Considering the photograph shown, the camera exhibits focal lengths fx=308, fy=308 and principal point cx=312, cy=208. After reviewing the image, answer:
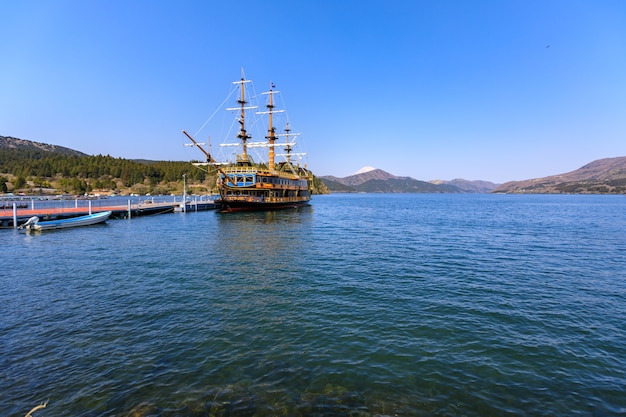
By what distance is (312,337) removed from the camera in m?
10.5

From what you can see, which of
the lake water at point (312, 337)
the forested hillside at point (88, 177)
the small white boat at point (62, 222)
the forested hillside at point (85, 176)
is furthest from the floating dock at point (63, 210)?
the forested hillside at point (85, 176)

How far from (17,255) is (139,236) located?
10.8 m

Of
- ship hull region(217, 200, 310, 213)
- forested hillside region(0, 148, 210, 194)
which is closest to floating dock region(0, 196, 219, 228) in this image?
ship hull region(217, 200, 310, 213)

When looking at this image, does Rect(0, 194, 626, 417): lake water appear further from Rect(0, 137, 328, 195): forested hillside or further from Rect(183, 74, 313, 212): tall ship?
Rect(0, 137, 328, 195): forested hillside

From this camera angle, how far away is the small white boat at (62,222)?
3394 cm

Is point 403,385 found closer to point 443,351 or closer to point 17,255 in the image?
point 443,351

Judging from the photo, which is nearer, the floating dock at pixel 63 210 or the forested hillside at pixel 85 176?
the floating dock at pixel 63 210

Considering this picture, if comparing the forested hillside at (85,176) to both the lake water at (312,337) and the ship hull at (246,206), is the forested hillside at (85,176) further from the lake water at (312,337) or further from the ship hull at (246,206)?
the lake water at (312,337)

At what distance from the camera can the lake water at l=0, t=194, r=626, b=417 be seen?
7.36m

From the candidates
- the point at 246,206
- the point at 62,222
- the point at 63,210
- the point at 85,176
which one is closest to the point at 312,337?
the point at 62,222

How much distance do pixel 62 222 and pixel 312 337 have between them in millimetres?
39833

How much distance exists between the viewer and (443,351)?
964 cm

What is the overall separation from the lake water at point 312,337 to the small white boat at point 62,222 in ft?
49.0

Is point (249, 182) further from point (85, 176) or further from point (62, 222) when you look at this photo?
point (85, 176)
